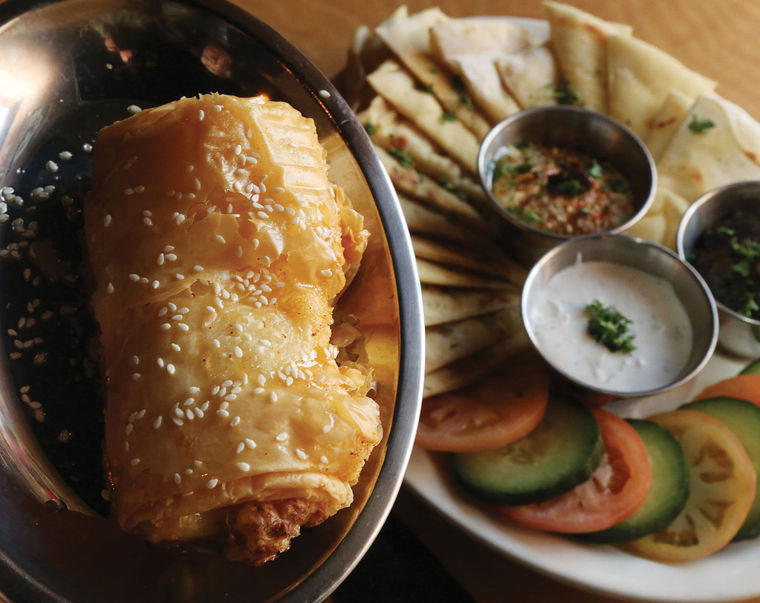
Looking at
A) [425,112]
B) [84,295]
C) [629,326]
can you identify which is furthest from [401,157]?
[84,295]

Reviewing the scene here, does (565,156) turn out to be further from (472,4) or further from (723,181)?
(472,4)

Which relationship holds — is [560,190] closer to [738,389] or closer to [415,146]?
[415,146]

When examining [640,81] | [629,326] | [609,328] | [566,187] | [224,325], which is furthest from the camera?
[640,81]

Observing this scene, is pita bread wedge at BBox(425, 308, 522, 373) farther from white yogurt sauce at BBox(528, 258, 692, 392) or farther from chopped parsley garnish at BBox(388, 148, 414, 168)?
chopped parsley garnish at BBox(388, 148, 414, 168)

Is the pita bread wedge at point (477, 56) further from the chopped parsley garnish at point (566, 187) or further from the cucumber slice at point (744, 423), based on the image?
the cucumber slice at point (744, 423)

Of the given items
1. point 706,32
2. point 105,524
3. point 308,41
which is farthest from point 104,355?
point 706,32

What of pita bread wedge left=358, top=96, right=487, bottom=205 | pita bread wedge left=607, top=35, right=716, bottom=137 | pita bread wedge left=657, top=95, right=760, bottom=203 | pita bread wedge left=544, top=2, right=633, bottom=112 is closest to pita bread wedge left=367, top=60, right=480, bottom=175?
pita bread wedge left=358, top=96, right=487, bottom=205

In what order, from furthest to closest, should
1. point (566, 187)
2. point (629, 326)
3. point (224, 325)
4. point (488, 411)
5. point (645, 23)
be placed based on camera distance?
point (645, 23), point (566, 187), point (629, 326), point (488, 411), point (224, 325)
